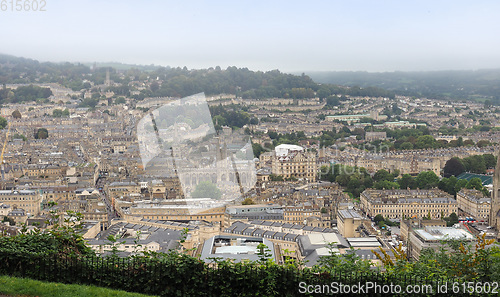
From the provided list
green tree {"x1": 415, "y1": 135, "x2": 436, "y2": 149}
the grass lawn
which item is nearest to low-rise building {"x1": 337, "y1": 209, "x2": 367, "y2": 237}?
the grass lawn

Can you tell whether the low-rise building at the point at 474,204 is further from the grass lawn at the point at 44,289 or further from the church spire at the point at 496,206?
the grass lawn at the point at 44,289

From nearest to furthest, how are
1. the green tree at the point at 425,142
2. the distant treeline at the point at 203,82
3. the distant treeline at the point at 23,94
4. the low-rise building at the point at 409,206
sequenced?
1. the low-rise building at the point at 409,206
2. the green tree at the point at 425,142
3. the distant treeline at the point at 23,94
4. the distant treeline at the point at 203,82

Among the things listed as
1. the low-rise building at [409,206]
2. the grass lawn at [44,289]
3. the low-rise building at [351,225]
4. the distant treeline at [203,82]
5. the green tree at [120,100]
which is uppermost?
the grass lawn at [44,289]

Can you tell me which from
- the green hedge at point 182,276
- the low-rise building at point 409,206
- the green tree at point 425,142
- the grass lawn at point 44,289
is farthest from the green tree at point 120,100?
the grass lawn at point 44,289

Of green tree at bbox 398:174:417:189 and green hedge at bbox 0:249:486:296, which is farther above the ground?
green hedge at bbox 0:249:486:296

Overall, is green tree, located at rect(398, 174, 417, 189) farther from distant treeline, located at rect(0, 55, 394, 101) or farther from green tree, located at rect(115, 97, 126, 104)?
green tree, located at rect(115, 97, 126, 104)

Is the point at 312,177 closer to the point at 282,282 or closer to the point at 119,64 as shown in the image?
the point at 282,282
